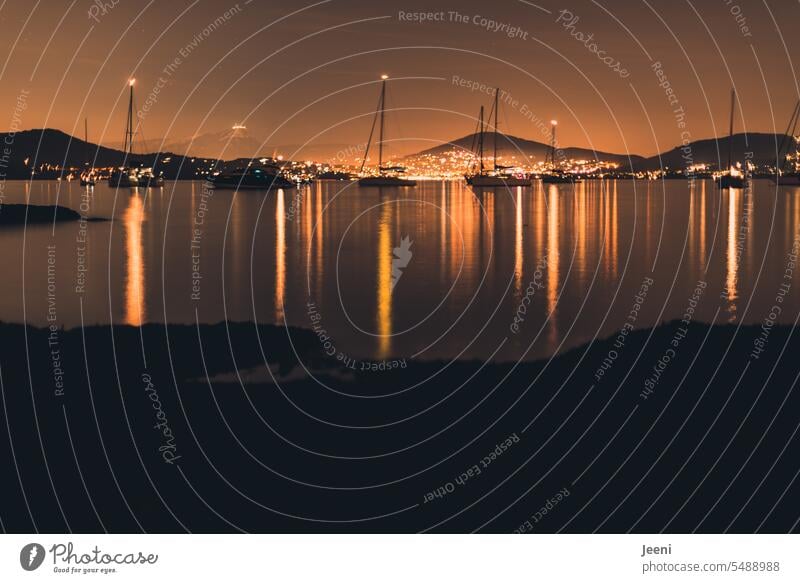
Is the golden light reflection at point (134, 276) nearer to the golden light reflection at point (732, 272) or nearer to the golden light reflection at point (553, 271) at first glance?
the golden light reflection at point (553, 271)

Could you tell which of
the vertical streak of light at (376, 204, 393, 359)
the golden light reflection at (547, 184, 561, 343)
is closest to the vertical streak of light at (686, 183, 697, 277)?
the golden light reflection at (547, 184, 561, 343)

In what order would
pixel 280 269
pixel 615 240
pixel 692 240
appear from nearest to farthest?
1. pixel 280 269
2. pixel 615 240
3. pixel 692 240

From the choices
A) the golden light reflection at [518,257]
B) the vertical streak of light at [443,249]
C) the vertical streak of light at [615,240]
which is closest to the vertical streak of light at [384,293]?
the vertical streak of light at [443,249]

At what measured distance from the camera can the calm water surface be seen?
27.4 metres

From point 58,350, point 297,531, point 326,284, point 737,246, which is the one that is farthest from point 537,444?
point 737,246

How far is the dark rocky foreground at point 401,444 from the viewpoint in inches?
517

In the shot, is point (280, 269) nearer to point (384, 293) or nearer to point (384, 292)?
point (384, 292)

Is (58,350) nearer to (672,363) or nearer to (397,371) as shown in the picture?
(397,371)

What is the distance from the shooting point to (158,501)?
13398mm

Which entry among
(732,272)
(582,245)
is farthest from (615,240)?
(732,272)

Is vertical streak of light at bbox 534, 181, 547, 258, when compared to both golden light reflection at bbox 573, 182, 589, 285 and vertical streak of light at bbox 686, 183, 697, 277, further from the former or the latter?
vertical streak of light at bbox 686, 183, 697, 277

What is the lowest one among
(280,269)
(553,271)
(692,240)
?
(692,240)

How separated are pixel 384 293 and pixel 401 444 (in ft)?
62.5

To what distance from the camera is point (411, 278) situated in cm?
3956
